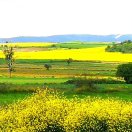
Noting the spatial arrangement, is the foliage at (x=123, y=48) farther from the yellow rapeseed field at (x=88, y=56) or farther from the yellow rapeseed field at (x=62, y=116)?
the yellow rapeseed field at (x=62, y=116)

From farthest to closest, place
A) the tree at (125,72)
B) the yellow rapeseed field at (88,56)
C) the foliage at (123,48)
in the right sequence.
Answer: the foliage at (123,48)
the yellow rapeseed field at (88,56)
the tree at (125,72)

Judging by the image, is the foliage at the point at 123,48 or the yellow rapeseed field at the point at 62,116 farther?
the foliage at the point at 123,48

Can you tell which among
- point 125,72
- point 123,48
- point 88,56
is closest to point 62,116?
point 125,72

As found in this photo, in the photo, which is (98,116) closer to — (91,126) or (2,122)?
(91,126)

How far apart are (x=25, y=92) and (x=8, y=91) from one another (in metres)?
1.96

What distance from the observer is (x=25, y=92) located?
162 feet

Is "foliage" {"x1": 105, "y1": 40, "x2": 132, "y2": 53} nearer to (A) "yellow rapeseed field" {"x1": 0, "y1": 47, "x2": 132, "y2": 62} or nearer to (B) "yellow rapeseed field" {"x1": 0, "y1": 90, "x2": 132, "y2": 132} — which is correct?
(A) "yellow rapeseed field" {"x1": 0, "y1": 47, "x2": 132, "y2": 62}

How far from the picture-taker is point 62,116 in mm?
20469

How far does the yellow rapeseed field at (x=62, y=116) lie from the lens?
19797 millimetres

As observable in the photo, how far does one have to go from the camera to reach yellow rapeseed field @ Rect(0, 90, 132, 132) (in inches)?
779

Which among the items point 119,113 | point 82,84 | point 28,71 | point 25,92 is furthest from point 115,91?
point 28,71

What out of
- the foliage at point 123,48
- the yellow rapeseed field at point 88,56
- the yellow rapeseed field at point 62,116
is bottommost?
the yellow rapeseed field at point 88,56

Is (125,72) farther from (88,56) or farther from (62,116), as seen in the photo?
(88,56)

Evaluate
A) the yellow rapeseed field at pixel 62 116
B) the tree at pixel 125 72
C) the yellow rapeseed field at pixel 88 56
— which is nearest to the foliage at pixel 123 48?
the yellow rapeseed field at pixel 88 56
